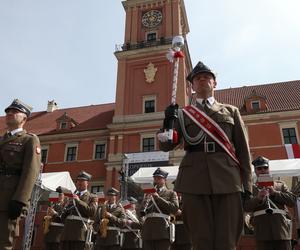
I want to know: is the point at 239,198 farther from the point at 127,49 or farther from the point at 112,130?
the point at 127,49

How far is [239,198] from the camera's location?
126 inches

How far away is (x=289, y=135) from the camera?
2336 centimetres

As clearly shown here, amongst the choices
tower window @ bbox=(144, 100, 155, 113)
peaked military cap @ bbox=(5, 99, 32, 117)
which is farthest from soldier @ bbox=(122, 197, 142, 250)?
tower window @ bbox=(144, 100, 155, 113)

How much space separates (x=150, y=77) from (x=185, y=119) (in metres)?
23.7

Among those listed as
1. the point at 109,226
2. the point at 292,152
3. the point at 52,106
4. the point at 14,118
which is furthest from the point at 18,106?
the point at 52,106

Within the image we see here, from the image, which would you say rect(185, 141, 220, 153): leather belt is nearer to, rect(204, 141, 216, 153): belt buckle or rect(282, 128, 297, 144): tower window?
rect(204, 141, 216, 153): belt buckle

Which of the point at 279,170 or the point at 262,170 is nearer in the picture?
the point at 262,170

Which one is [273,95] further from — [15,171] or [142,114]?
[15,171]

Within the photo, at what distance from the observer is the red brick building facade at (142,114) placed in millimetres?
23953

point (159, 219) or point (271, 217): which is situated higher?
point (159, 219)

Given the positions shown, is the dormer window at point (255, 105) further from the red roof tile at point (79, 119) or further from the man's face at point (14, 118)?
the man's face at point (14, 118)

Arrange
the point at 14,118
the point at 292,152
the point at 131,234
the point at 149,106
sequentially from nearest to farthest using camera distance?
the point at 14,118
the point at 131,234
the point at 292,152
the point at 149,106

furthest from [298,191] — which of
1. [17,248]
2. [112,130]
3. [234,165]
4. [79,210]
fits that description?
[112,130]

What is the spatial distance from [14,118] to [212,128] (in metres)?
2.56
